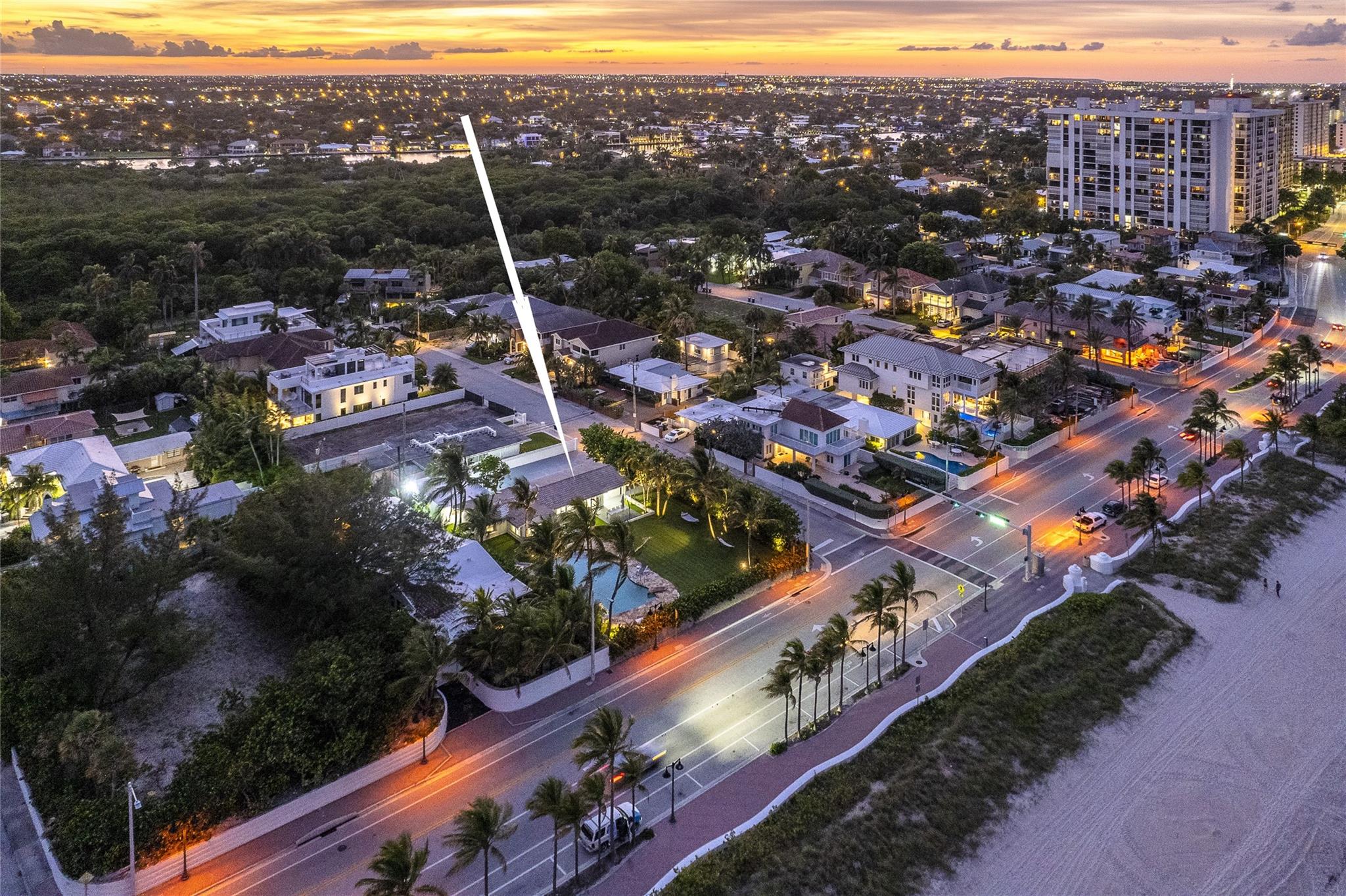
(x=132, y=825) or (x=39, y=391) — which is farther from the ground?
(x=39, y=391)

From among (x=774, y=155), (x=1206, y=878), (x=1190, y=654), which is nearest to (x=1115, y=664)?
(x=1190, y=654)

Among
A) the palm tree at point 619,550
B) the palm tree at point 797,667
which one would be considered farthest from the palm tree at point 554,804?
the palm tree at point 619,550

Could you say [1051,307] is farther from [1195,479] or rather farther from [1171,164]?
[1171,164]

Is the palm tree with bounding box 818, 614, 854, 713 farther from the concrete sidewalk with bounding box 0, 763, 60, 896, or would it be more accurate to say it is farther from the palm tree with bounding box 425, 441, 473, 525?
the concrete sidewalk with bounding box 0, 763, 60, 896

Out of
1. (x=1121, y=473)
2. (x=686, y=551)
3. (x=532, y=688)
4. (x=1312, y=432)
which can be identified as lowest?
(x=532, y=688)

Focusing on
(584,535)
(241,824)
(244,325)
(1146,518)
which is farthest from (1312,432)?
(244,325)

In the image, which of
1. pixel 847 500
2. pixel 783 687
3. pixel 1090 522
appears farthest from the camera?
pixel 847 500

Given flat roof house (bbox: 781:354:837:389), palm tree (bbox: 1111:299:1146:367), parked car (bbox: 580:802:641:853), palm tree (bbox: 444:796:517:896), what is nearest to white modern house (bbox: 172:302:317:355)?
flat roof house (bbox: 781:354:837:389)
